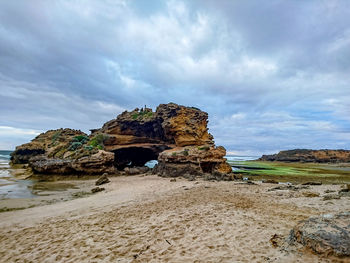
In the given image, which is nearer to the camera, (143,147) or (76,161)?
(76,161)

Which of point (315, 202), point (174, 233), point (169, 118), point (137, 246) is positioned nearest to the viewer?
point (137, 246)

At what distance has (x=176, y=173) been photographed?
23266mm

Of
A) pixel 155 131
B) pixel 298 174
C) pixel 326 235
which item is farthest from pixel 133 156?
pixel 326 235

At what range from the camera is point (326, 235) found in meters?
3.79

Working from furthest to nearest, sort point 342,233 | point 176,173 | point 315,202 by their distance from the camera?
point 176,173 → point 315,202 → point 342,233

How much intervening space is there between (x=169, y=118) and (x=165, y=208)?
21.8 metres

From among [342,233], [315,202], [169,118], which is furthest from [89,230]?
[169,118]

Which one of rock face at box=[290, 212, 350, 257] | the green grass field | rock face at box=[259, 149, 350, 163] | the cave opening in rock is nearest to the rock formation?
the cave opening in rock

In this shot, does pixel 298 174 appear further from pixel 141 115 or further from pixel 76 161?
pixel 76 161

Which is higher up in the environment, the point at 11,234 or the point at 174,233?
the point at 174,233

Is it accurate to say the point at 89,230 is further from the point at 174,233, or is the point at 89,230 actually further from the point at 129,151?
the point at 129,151

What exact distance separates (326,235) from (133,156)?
38044 millimetres

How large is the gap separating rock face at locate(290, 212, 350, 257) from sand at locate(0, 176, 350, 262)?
0.17m

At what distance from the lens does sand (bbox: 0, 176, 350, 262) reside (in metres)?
4.34
